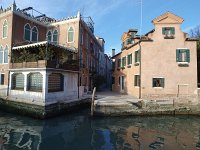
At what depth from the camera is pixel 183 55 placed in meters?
18.4

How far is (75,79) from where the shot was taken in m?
20.7

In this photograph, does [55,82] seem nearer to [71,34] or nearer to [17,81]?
[17,81]

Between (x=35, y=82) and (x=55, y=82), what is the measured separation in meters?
1.87

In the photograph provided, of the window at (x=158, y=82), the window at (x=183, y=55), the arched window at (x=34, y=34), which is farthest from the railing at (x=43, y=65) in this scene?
the window at (x=183, y=55)

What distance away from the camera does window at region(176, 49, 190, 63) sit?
18.2 metres

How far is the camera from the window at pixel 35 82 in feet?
56.0

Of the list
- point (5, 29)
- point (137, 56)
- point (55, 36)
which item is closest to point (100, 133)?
point (137, 56)

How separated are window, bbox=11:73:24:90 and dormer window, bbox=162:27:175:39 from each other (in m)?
15.3

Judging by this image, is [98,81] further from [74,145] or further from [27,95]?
[74,145]

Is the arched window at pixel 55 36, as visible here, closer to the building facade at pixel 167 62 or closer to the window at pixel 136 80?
the building facade at pixel 167 62

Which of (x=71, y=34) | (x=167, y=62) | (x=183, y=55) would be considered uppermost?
(x=71, y=34)

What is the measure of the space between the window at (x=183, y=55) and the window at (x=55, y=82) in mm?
11965

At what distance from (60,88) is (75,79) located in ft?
8.68

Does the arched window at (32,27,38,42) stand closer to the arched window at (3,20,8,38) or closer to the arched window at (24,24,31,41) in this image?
the arched window at (24,24,31,41)
